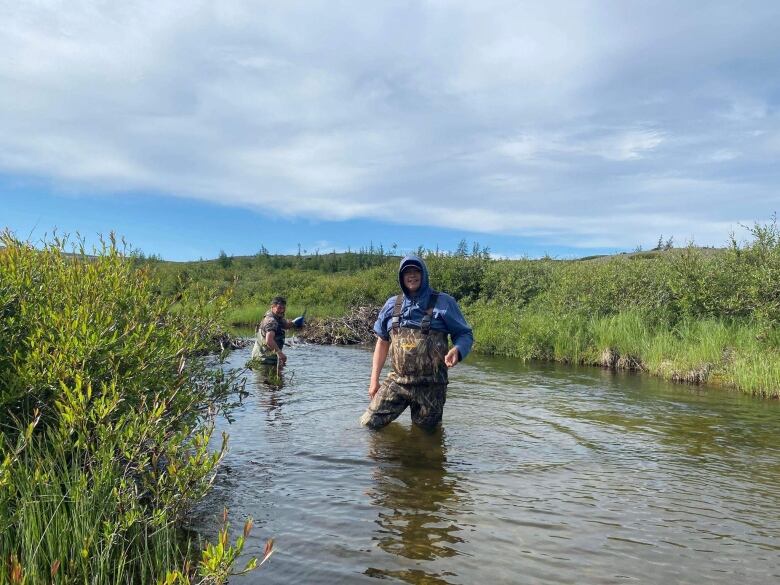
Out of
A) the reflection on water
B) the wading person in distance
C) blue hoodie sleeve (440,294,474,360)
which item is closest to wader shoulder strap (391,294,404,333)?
blue hoodie sleeve (440,294,474,360)

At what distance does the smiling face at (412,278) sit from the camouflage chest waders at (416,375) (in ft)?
0.70

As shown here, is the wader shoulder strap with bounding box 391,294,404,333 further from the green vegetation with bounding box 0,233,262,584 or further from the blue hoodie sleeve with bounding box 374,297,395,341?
the green vegetation with bounding box 0,233,262,584

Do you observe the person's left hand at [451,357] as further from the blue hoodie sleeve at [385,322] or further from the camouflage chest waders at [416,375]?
the blue hoodie sleeve at [385,322]

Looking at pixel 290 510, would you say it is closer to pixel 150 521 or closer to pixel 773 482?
pixel 150 521

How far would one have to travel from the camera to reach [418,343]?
7391 mm

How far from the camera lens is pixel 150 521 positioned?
3.59 meters

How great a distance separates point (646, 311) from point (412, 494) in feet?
48.0

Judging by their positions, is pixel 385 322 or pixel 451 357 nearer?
pixel 451 357

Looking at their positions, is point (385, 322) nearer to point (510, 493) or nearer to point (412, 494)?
point (412, 494)

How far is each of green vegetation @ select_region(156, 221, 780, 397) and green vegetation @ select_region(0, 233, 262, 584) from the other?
7.14ft

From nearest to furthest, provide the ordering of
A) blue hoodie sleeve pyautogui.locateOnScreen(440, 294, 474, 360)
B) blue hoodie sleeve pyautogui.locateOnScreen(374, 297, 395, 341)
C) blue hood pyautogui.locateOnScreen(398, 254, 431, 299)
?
blue hoodie sleeve pyautogui.locateOnScreen(440, 294, 474, 360)
blue hood pyautogui.locateOnScreen(398, 254, 431, 299)
blue hoodie sleeve pyautogui.locateOnScreen(374, 297, 395, 341)

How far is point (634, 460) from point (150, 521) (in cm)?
562

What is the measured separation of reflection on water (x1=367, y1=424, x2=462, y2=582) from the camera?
4.58 metres

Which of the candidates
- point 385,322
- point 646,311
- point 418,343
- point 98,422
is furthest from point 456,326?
point 646,311
